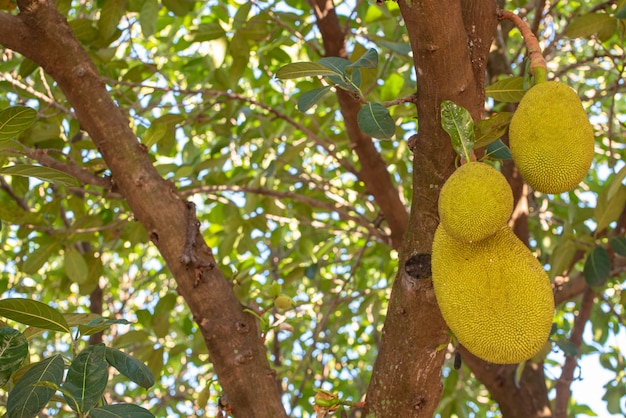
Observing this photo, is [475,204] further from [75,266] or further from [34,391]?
[75,266]

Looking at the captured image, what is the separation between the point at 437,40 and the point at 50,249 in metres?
1.59

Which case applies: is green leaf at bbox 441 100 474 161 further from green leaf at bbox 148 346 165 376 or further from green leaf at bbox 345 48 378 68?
green leaf at bbox 148 346 165 376

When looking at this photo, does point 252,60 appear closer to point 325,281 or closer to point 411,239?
point 325,281

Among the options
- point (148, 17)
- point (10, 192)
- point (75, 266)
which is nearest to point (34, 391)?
point (75, 266)

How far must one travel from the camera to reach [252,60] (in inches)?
130

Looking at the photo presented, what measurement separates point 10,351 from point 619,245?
1627 millimetres

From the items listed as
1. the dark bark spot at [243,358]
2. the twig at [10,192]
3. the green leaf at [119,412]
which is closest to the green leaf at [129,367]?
the green leaf at [119,412]

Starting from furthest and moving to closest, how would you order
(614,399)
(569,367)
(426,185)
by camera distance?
(614,399), (569,367), (426,185)

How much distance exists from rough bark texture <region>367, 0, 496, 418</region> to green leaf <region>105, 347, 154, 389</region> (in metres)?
0.38

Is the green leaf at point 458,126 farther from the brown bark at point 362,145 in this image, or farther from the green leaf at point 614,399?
the green leaf at point 614,399

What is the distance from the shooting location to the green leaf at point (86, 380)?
963 mm

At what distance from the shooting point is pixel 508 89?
118 centimetres

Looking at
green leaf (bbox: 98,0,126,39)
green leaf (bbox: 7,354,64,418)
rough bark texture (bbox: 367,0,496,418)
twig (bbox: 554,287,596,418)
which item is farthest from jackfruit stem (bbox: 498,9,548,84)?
twig (bbox: 554,287,596,418)

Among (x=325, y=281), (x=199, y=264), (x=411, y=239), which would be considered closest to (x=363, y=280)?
(x=325, y=281)
